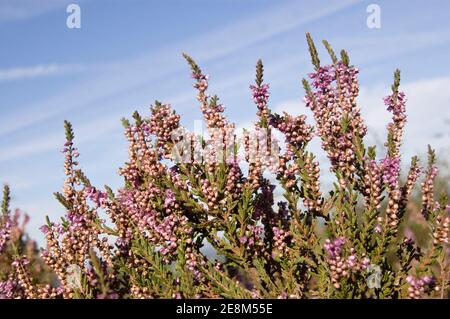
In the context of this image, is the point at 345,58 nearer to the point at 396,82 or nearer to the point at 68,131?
the point at 396,82

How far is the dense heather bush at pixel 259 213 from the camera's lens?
4.73 m

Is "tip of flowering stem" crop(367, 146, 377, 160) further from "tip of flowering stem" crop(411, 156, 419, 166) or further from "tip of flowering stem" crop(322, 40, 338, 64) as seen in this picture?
"tip of flowering stem" crop(322, 40, 338, 64)

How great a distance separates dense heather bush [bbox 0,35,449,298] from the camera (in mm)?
4727

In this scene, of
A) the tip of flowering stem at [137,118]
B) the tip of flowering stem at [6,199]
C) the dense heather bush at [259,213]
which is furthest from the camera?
the tip of flowering stem at [6,199]

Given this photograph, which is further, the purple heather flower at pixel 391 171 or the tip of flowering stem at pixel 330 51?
the tip of flowering stem at pixel 330 51

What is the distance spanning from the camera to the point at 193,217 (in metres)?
5.33

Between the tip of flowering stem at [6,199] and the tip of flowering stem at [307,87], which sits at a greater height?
the tip of flowering stem at [307,87]

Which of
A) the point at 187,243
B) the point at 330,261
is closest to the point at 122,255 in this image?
the point at 187,243

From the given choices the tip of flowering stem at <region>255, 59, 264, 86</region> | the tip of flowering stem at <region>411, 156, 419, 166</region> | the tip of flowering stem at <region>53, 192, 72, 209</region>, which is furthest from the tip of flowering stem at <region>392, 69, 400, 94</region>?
the tip of flowering stem at <region>53, 192, 72, 209</region>

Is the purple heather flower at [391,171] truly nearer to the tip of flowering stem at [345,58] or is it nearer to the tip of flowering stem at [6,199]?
the tip of flowering stem at [345,58]

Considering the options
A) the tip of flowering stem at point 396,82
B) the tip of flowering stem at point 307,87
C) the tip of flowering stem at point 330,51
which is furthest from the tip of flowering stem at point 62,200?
the tip of flowering stem at point 396,82

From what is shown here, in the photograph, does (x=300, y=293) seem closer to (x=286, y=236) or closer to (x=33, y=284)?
(x=286, y=236)

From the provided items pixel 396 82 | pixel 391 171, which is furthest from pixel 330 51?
pixel 391 171

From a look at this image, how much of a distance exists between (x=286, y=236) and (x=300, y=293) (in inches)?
24.4
